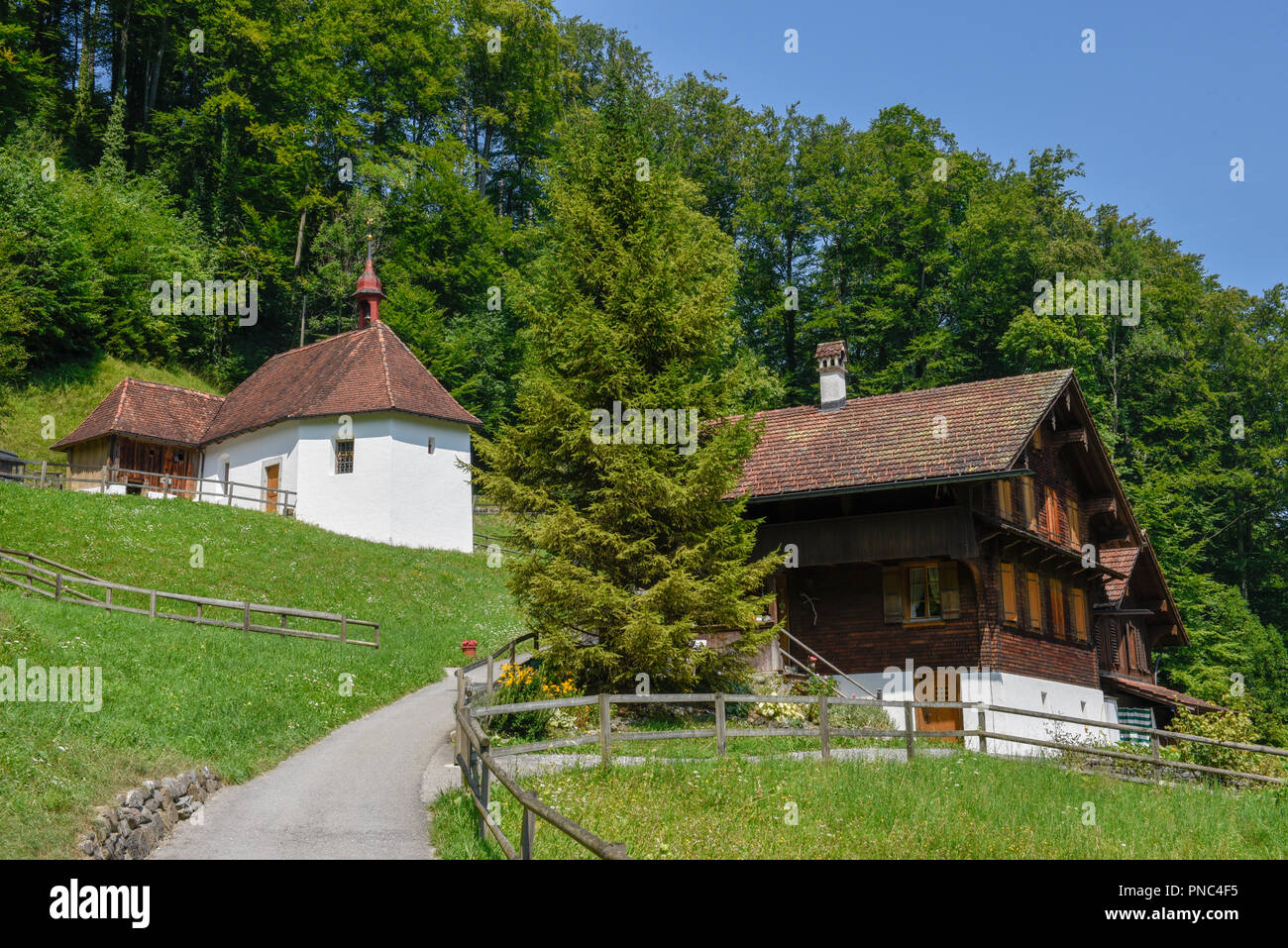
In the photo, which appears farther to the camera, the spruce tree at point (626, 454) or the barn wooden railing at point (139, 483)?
the barn wooden railing at point (139, 483)

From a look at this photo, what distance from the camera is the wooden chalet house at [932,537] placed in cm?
2434

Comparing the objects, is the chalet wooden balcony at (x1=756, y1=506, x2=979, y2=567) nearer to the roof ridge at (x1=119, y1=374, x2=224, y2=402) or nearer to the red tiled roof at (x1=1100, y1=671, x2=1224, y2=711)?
the red tiled roof at (x1=1100, y1=671, x2=1224, y2=711)

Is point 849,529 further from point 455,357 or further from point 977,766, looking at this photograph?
point 455,357

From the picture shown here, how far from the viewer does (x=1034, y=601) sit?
27.9 meters

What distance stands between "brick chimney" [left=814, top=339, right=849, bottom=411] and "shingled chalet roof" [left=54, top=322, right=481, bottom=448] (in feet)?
52.9

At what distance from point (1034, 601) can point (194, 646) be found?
18905 mm

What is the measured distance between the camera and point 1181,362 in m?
55.0

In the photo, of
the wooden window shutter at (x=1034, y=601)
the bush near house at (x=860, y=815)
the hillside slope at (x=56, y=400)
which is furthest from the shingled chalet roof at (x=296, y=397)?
the bush near house at (x=860, y=815)

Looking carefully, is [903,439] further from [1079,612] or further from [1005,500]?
[1079,612]

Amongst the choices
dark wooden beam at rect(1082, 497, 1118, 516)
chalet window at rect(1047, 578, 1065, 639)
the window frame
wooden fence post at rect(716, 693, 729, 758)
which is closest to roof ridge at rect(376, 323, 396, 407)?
the window frame

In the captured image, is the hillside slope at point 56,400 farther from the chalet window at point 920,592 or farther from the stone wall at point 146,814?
the stone wall at point 146,814

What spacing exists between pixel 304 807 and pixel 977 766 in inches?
398

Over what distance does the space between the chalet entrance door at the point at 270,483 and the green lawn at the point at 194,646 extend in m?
3.02

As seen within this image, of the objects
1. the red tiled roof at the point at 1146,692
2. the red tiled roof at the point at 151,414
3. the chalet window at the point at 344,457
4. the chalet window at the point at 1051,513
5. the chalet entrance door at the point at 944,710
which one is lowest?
the red tiled roof at the point at 1146,692
